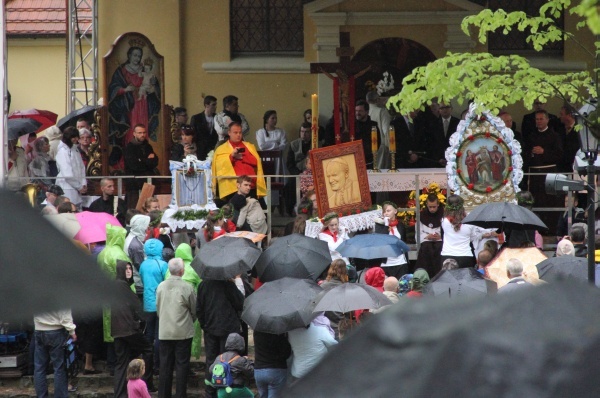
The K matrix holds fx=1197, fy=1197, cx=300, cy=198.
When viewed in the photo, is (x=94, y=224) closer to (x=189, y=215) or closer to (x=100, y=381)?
(x=100, y=381)

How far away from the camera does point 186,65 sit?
21.3 meters

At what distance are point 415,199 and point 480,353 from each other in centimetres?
1350

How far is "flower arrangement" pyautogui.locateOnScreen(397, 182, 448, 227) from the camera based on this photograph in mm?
14836

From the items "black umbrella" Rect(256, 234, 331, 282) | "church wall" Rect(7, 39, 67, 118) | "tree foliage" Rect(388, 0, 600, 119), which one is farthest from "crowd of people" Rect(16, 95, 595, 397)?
"church wall" Rect(7, 39, 67, 118)

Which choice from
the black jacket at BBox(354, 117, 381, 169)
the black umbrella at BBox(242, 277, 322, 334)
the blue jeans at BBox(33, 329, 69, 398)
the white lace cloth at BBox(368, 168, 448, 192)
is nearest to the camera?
the black umbrella at BBox(242, 277, 322, 334)

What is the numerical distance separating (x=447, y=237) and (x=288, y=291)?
10.9ft

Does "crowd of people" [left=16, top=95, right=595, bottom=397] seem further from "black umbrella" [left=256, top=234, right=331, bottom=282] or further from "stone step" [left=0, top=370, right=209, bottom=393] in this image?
"black umbrella" [left=256, top=234, right=331, bottom=282]

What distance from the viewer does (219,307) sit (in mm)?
11906

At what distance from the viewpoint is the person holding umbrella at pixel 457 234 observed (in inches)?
534

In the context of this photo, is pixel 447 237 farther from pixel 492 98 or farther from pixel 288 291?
pixel 288 291

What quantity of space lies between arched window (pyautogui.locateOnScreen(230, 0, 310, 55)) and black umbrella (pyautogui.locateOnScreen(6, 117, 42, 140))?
14.3ft

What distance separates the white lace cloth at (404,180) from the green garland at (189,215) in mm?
2252

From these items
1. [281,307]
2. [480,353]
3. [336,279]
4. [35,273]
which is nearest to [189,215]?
[336,279]

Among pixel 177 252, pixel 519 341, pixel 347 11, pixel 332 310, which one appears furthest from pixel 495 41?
pixel 519 341
